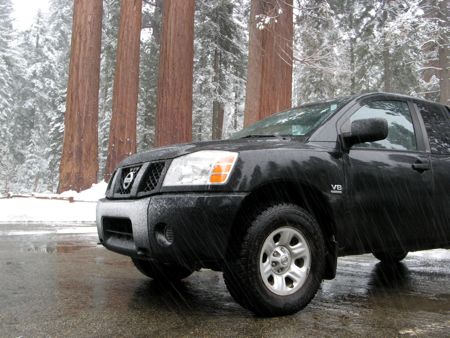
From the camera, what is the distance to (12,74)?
45.0 meters

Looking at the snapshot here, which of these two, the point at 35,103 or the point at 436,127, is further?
the point at 35,103

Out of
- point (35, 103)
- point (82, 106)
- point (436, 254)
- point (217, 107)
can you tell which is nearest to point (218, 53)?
point (217, 107)

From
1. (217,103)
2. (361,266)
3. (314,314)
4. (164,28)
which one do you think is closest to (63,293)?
(314,314)

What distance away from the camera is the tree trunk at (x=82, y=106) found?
568 inches

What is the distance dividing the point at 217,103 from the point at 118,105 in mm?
12687

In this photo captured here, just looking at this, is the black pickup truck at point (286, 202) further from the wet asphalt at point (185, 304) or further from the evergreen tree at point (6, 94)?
the evergreen tree at point (6, 94)

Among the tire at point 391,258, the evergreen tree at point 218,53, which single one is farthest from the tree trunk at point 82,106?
the tire at point 391,258

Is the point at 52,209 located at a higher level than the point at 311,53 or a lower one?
lower

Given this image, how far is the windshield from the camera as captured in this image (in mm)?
4195

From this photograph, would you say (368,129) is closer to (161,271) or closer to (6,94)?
(161,271)

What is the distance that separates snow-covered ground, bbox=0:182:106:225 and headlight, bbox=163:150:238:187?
7560 millimetres

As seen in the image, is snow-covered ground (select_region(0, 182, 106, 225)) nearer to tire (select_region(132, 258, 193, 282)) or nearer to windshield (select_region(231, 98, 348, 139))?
tire (select_region(132, 258, 193, 282))

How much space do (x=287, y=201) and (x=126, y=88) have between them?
12322 millimetres

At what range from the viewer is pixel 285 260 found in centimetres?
352
